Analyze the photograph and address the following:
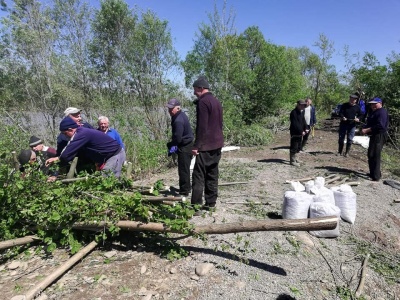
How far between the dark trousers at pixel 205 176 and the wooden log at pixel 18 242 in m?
1.99

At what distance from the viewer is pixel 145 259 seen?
10.2ft

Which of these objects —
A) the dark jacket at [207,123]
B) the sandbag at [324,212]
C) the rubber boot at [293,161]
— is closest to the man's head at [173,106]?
the dark jacket at [207,123]

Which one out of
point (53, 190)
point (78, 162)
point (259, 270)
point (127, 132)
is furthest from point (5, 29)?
point (259, 270)

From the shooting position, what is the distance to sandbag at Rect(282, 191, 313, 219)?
381 cm

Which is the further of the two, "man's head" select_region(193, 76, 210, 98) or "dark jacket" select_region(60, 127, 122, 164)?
"man's head" select_region(193, 76, 210, 98)

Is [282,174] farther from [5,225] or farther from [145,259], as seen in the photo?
[5,225]

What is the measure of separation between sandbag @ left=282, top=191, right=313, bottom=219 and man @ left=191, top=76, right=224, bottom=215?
105cm

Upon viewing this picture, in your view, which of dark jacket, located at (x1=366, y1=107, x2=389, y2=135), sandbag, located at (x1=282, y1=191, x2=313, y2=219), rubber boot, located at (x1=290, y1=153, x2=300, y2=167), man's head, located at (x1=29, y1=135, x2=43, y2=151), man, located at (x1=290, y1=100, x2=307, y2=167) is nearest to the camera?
sandbag, located at (x1=282, y1=191, x2=313, y2=219)

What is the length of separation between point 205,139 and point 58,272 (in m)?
2.29

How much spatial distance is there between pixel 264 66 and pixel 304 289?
59.5 ft

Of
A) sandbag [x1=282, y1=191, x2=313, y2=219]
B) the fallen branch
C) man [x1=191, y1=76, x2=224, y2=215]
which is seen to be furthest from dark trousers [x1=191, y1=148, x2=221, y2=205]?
the fallen branch

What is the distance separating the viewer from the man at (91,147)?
3703 mm

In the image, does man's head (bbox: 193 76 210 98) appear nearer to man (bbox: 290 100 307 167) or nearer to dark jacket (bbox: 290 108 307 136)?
man (bbox: 290 100 307 167)

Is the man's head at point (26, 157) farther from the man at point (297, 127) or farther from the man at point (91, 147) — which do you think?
the man at point (297, 127)
